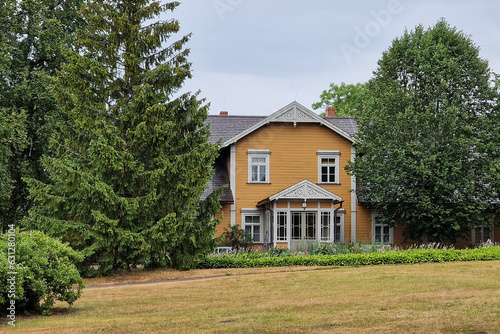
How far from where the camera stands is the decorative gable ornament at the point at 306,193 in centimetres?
2794

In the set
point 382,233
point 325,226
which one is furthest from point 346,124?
point 325,226

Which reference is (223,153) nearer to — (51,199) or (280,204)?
(280,204)

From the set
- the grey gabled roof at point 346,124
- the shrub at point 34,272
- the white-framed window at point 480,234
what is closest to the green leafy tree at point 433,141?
the white-framed window at point 480,234

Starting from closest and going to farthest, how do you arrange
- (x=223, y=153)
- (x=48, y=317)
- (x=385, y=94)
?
(x=48, y=317), (x=385, y=94), (x=223, y=153)

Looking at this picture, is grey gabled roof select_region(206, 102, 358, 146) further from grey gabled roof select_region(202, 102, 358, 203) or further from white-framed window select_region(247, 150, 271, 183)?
white-framed window select_region(247, 150, 271, 183)

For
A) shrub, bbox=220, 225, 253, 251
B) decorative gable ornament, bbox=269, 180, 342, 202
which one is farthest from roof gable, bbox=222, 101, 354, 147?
shrub, bbox=220, 225, 253, 251

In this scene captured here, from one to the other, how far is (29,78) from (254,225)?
529 inches

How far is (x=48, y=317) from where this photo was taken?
11.8 meters

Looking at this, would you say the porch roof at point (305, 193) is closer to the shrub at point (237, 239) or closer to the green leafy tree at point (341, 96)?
the shrub at point (237, 239)

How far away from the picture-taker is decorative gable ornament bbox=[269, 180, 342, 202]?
27.9 meters

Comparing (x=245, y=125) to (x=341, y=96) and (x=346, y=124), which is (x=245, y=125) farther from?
(x=341, y=96)

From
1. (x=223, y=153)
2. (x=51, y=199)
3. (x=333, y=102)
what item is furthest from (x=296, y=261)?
(x=333, y=102)

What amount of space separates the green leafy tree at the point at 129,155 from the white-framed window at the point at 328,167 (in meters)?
10.2

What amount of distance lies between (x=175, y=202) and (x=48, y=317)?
8447 millimetres
